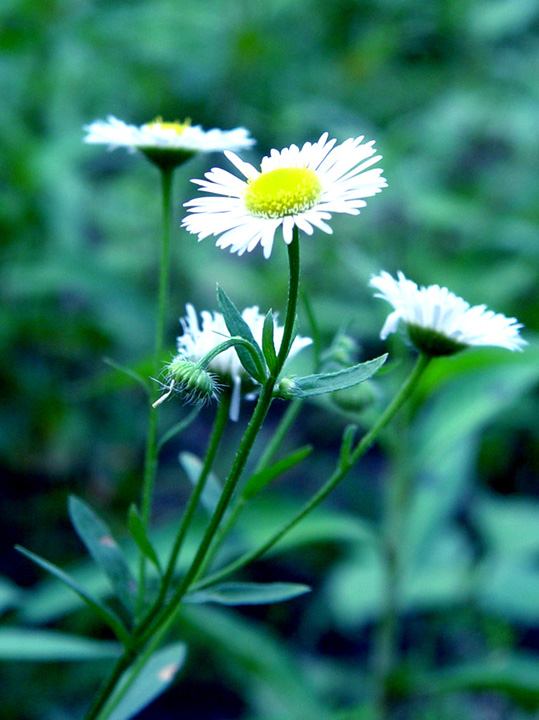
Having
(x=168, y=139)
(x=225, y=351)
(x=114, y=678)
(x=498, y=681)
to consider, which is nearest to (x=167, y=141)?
(x=168, y=139)

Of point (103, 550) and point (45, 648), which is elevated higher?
point (103, 550)

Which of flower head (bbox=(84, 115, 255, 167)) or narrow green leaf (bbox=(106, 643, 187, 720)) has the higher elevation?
flower head (bbox=(84, 115, 255, 167))

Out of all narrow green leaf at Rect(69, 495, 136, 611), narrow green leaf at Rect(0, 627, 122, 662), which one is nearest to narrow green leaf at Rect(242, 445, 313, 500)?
narrow green leaf at Rect(69, 495, 136, 611)

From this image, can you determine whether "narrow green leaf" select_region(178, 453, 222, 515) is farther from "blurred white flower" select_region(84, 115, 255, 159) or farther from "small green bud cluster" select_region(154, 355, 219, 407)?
"blurred white flower" select_region(84, 115, 255, 159)

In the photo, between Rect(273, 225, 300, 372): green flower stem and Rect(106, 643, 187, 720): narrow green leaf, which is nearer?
Rect(273, 225, 300, 372): green flower stem

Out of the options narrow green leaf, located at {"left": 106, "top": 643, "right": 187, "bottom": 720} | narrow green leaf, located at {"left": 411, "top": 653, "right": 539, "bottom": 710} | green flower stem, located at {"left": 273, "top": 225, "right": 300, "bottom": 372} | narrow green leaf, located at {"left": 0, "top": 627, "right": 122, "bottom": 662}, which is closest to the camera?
green flower stem, located at {"left": 273, "top": 225, "right": 300, "bottom": 372}

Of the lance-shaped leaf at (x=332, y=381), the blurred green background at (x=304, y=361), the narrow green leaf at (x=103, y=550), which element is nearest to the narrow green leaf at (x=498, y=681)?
the blurred green background at (x=304, y=361)

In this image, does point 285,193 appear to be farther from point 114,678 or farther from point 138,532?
point 114,678
